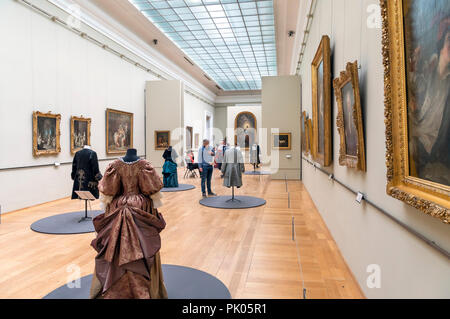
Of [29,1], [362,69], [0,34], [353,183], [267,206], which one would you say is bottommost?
[267,206]

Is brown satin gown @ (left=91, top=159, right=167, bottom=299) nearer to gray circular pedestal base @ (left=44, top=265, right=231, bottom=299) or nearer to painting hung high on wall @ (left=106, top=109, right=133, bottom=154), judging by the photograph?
gray circular pedestal base @ (left=44, top=265, right=231, bottom=299)

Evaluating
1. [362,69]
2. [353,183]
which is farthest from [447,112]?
[353,183]

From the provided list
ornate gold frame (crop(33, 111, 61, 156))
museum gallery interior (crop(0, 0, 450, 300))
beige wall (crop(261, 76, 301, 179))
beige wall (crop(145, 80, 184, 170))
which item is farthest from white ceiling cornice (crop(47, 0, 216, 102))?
beige wall (crop(261, 76, 301, 179))

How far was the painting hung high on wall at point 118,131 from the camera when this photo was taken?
14.5 m

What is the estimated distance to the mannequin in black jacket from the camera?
25.5ft

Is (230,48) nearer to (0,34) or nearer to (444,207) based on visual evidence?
(0,34)

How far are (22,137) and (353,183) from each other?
31.8 ft

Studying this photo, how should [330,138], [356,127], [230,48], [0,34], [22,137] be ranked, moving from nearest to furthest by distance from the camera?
[356,127]
[330,138]
[0,34]
[22,137]
[230,48]

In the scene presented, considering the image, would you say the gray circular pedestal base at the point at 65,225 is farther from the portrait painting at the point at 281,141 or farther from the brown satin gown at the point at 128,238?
the portrait painting at the point at 281,141

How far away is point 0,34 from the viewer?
9.02m

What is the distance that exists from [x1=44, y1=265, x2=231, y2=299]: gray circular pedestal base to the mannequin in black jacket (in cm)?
354

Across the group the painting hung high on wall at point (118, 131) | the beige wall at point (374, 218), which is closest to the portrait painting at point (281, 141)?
the painting hung high on wall at point (118, 131)

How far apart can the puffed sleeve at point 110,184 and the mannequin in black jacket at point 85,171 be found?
13.7 ft

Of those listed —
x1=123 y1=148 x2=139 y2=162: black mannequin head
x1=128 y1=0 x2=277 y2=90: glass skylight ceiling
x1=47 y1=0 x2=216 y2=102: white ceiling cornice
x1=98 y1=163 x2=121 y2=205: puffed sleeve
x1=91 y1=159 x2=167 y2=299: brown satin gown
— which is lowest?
x1=91 y1=159 x2=167 y2=299: brown satin gown
